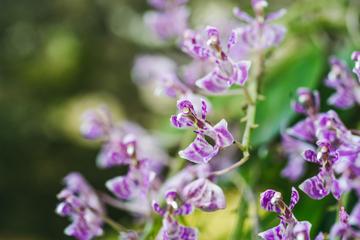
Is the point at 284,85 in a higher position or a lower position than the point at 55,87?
lower

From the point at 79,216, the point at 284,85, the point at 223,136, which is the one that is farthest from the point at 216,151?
the point at 284,85

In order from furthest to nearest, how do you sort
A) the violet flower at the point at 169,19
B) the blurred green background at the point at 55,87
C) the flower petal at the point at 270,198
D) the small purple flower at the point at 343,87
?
the blurred green background at the point at 55,87
the violet flower at the point at 169,19
the small purple flower at the point at 343,87
the flower petal at the point at 270,198

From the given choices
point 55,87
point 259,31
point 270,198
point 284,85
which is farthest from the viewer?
point 55,87

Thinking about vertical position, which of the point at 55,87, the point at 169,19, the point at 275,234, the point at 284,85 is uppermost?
the point at 55,87

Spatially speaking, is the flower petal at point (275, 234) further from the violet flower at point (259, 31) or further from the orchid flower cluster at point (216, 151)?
the violet flower at point (259, 31)

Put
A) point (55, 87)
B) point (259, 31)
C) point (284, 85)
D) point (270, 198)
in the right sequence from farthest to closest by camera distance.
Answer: point (55, 87) < point (284, 85) < point (259, 31) < point (270, 198)

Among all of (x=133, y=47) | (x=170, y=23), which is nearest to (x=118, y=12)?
(x=133, y=47)

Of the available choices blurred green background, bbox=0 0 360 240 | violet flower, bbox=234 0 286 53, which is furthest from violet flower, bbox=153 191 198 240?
blurred green background, bbox=0 0 360 240

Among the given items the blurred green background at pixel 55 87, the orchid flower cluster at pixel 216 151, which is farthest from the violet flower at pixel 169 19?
the blurred green background at pixel 55 87

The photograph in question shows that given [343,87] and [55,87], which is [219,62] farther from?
[55,87]
